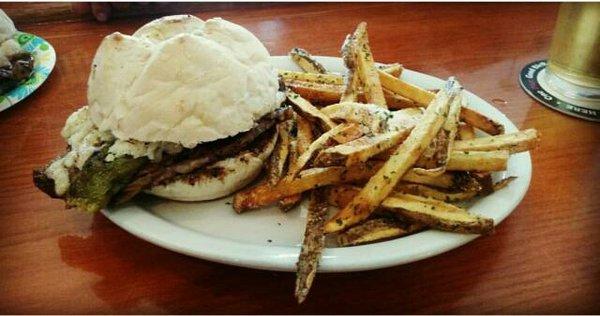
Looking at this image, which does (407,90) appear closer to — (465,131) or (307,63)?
(465,131)

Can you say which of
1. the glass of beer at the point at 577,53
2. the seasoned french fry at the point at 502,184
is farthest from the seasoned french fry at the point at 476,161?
the glass of beer at the point at 577,53

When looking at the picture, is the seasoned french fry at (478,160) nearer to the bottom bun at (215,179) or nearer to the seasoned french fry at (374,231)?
the seasoned french fry at (374,231)

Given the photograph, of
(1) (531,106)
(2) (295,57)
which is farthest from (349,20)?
(1) (531,106)

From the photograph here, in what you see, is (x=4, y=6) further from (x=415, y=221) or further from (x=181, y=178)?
(x=415, y=221)

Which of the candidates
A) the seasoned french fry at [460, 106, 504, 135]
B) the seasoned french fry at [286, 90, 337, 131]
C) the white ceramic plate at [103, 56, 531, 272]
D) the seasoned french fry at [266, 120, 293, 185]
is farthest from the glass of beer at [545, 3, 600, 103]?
the seasoned french fry at [266, 120, 293, 185]

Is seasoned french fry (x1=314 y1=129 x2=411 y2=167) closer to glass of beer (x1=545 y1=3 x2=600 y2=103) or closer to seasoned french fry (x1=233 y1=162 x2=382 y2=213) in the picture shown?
seasoned french fry (x1=233 y1=162 x2=382 y2=213)

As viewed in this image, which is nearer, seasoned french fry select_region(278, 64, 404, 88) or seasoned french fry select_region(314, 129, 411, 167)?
seasoned french fry select_region(314, 129, 411, 167)

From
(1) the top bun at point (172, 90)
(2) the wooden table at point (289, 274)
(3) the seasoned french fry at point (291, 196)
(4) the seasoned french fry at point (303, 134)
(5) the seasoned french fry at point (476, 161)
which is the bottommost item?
(2) the wooden table at point (289, 274)

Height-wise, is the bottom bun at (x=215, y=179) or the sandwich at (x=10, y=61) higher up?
the sandwich at (x=10, y=61)
